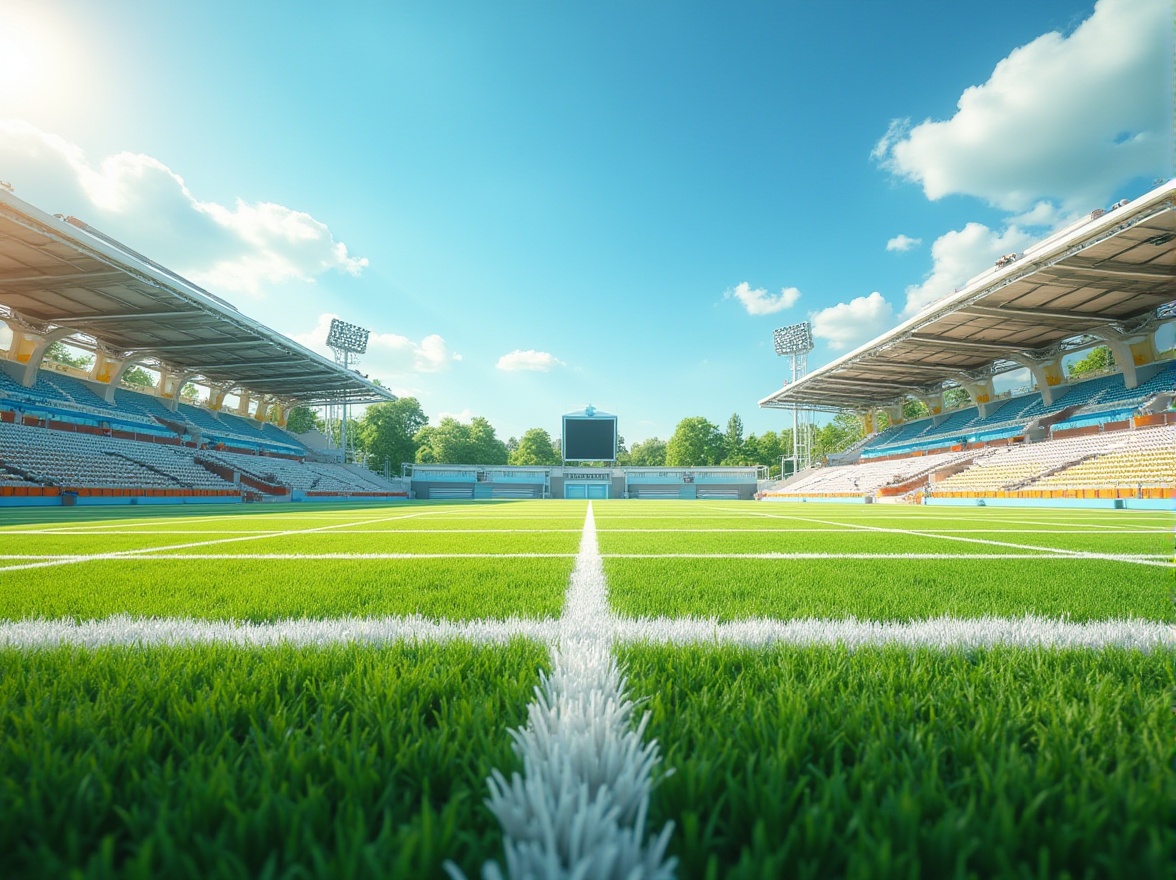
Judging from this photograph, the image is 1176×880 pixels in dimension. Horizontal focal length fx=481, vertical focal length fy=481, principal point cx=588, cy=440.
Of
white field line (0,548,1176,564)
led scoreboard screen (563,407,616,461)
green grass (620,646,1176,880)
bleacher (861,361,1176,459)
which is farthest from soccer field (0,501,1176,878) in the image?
led scoreboard screen (563,407,616,461)

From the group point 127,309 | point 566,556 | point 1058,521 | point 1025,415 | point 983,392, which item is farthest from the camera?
point 983,392

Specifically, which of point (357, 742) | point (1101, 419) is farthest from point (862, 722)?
point (1101, 419)

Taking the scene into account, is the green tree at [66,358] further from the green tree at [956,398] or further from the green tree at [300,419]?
the green tree at [956,398]

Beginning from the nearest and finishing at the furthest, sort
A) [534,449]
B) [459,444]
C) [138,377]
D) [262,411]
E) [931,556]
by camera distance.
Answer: [931,556], [262,411], [138,377], [459,444], [534,449]

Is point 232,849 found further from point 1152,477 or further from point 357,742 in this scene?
point 1152,477

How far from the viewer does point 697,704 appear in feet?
3.19

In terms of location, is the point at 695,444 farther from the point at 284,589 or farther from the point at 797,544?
the point at 284,589

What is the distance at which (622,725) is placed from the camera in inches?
33.9

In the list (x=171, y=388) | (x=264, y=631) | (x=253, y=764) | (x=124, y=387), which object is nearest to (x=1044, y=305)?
(x=264, y=631)

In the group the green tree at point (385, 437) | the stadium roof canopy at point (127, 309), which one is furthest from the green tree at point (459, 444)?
the stadium roof canopy at point (127, 309)

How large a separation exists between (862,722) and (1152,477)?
19979mm

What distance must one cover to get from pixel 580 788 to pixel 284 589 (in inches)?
90.2

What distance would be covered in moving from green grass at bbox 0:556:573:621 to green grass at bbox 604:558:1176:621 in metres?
0.50

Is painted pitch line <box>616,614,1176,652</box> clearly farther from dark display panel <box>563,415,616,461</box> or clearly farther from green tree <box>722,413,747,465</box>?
green tree <box>722,413,747,465</box>
